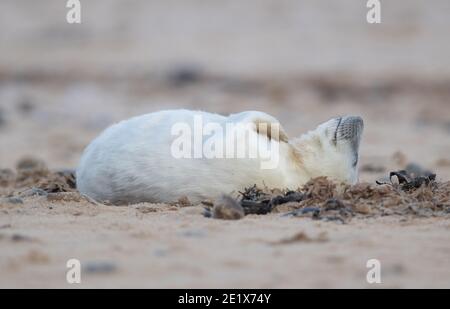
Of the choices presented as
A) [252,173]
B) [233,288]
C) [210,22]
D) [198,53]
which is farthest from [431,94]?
[233,288]

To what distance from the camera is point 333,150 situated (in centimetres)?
570

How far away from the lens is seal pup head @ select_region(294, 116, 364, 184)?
18.5ft

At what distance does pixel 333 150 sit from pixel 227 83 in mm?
11096

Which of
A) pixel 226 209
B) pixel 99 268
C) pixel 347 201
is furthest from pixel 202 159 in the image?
pixel 99 268

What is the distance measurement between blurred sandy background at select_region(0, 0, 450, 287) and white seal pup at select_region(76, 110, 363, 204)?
12.5 inches

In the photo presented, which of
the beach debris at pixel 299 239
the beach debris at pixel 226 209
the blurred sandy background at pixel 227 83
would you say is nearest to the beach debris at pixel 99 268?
the blurred sandy background at pixel 227 83

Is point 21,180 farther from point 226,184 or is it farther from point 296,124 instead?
point 296,124

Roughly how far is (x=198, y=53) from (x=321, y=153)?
1403 centimetres

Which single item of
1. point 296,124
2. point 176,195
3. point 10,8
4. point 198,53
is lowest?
point 176,195

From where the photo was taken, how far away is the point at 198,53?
19516 mm

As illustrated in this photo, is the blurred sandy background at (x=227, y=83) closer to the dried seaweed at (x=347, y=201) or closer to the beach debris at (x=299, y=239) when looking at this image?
the beach debris at (x=299, y=239)

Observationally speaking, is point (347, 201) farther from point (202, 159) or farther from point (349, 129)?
point (202, 159)

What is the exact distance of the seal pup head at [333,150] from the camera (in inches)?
222

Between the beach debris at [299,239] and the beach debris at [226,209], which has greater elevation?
the beach debris at [226,209]
